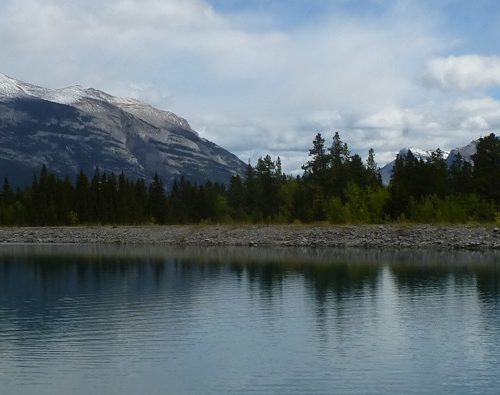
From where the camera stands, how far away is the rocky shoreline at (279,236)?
3543 inches

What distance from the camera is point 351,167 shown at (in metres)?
132

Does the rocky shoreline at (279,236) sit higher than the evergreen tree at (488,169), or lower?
lower

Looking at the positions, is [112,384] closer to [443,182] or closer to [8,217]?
[443,182]

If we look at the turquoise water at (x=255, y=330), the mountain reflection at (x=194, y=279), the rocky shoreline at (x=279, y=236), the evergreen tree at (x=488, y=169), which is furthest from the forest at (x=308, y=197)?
the turquoise water at (x=255, y=330)

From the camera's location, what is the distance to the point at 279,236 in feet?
339

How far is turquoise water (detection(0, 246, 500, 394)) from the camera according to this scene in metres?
25.6

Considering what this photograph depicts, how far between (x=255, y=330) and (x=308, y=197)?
3721 inches

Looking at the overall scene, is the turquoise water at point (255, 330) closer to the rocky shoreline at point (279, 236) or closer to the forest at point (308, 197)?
the rocky shoreline at point (279, 236)

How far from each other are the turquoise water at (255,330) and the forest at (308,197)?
39.2 meters

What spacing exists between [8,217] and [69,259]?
2809 inches

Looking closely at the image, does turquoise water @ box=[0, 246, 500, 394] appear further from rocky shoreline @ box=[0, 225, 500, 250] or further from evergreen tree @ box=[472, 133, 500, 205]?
evergreen tree @ box=[472, 133, 500, 205]

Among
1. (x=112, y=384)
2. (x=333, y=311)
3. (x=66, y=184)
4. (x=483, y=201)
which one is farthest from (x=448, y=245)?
(x=66, y=184)

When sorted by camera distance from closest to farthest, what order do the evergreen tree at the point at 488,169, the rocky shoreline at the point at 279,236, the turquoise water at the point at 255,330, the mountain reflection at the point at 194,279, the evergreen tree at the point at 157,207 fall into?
the turquoise water at the point at 255,330
the mountain reflection at the point at 194,279
the rocky shoreline at the point at 279,236
the evergreen tree at the point at 488,169
the evergreen tree at the point at 157,207

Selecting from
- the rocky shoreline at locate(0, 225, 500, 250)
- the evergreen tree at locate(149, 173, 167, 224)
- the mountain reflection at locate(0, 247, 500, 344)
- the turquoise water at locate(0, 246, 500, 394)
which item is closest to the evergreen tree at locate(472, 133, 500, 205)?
the rocky shoreline at locate(0, 225, 500, 250)
